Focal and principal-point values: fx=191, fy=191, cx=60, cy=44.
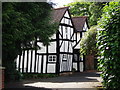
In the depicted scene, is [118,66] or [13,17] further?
[13,17]

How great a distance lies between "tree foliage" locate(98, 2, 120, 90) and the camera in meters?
5.84

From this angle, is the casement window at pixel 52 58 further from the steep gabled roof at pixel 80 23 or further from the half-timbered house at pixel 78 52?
the steep gabled roof at pixel 80 23

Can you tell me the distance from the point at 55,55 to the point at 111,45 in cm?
1484

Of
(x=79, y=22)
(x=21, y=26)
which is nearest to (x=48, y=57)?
(x=79, y=22)

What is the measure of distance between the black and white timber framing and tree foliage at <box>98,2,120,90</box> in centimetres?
1270

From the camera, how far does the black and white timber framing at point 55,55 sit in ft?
66.2

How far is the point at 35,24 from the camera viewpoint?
460 inches

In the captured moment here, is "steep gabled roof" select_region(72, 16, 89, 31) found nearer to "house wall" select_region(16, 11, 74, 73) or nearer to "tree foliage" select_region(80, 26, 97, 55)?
"house wall" select_region(16, 11, 74, 73)

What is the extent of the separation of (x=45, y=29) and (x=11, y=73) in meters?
3.58

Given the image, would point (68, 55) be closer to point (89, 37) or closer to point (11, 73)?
point (89, 37)

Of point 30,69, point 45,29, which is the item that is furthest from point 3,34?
point 30,69

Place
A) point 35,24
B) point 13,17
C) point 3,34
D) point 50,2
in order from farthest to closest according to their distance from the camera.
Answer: point 50,2 → point 35,24 → point 13,17 → point 3,34

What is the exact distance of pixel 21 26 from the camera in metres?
9.55

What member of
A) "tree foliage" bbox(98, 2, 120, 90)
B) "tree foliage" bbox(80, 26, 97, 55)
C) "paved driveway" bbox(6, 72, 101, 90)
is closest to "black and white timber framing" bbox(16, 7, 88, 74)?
"tree foliage" bbox(80, 26, 97, 55)
